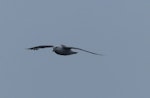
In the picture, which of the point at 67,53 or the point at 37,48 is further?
the point at 37,48

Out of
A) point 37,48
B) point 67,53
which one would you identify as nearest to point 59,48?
point 67,53

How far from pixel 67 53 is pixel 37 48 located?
794 cm

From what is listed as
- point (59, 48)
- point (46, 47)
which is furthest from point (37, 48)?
point (59, 48)

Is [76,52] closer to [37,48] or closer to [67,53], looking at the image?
[67,53]

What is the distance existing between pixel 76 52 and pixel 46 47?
535cm

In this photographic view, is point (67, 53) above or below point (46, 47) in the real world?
below

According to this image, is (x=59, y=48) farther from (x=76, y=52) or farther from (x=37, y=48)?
(x=37, y=48)

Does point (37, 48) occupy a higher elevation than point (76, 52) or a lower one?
higher

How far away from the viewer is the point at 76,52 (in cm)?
3919

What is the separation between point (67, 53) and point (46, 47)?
16.3 feet

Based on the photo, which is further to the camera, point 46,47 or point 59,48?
point 46,47

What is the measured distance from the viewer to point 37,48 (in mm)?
45875

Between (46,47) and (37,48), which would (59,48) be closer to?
(46,47)

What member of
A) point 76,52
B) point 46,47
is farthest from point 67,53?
point 46,47
